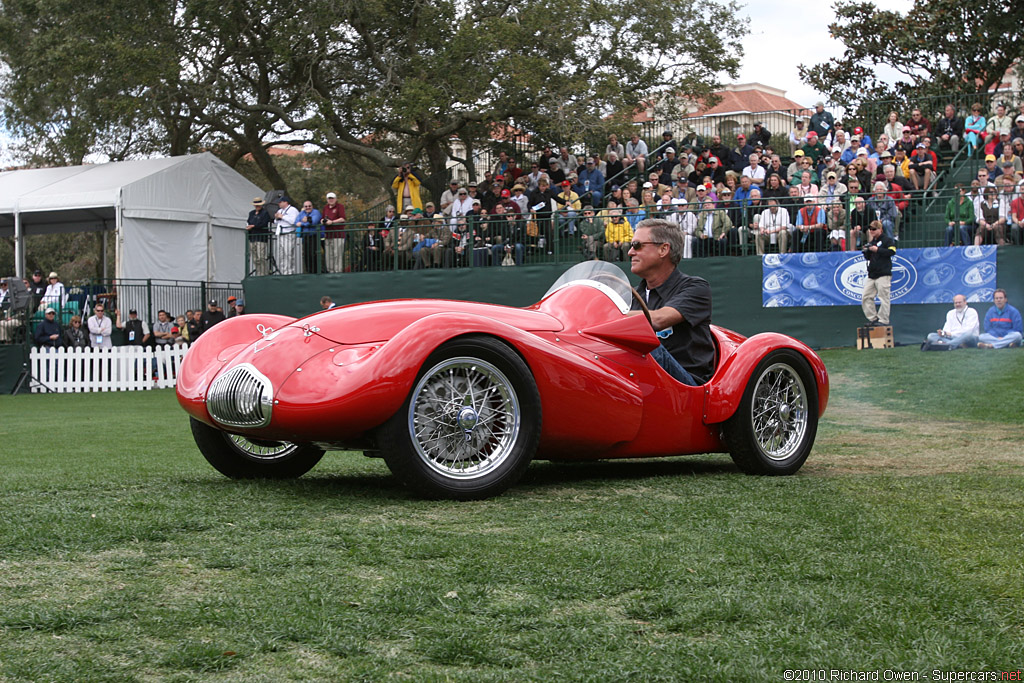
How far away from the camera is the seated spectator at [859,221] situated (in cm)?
1930

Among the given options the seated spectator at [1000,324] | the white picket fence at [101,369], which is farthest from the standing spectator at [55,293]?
the seated spectator at [1000,324]

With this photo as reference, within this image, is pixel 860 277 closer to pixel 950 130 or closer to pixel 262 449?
pixel 950 130

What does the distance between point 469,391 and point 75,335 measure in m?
20.4

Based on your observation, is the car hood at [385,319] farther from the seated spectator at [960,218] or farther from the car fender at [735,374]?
the seated spectator at [960,218]

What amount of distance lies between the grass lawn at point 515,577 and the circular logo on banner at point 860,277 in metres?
13.1

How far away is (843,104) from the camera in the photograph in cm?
3394

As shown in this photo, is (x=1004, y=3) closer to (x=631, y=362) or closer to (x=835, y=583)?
(x=631, y=362)

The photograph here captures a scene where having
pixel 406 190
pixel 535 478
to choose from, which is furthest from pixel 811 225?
pixel 535 478

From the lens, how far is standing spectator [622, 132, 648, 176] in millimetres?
26125

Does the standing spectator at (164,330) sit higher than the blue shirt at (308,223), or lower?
lower

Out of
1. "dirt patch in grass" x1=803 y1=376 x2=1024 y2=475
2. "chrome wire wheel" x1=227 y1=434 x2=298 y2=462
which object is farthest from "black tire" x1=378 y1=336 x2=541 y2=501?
"dirt patch in grass" x1=803 y1=376 x2=1024 y2=475

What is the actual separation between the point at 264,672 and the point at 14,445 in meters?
7.93

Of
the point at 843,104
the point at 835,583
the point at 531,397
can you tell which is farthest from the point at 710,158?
the point at 835,583

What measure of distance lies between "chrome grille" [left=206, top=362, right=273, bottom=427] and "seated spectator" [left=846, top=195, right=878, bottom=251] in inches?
626
